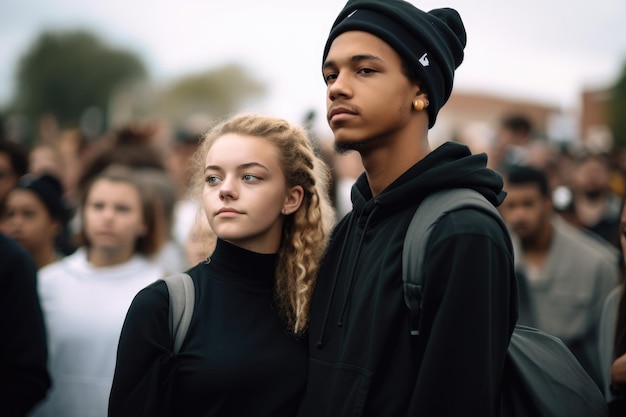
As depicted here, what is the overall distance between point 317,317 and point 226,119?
1.05 metres

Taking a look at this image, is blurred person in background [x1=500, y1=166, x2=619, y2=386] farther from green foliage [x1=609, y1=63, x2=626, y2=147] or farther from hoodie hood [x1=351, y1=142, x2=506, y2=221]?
green foliage [x1=609, y1=63, x2=626, y2=147]

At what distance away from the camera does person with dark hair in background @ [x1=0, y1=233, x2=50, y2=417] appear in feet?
12.8

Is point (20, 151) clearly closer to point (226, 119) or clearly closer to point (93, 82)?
point (226, 119)

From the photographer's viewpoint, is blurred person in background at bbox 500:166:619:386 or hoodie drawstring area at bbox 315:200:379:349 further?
blurred person in background at bbox 500:166:619:386

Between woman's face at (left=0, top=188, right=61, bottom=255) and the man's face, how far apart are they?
348 cm

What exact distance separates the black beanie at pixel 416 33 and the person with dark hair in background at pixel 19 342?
2027mm

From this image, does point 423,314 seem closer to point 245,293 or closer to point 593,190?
point 245,293

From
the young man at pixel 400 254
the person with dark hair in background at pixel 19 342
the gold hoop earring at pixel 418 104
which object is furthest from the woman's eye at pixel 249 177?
the person with dark hair in background at pixel 19 342

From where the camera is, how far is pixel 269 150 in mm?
3287

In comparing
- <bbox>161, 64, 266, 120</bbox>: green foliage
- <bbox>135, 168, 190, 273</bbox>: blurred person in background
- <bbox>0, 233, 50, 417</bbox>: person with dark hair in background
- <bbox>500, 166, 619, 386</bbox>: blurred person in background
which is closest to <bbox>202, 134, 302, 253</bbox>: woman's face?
<bbox>0, 233, 50, 417</bbox>: person with dark hair in background

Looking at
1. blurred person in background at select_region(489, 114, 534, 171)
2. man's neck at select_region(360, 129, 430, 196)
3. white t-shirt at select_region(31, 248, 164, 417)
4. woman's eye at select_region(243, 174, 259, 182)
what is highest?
blurred person in background at select_region(489, 114, 534, 171)

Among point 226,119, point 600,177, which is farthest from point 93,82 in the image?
point 226,119

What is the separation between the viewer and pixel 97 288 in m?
4.96

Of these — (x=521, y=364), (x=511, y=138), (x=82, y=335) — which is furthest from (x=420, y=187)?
(x=511, y=138)
